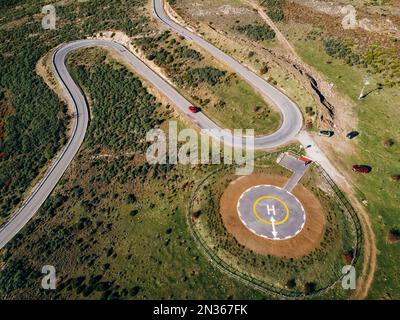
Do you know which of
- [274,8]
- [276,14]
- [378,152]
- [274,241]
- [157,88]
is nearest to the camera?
[274,241]

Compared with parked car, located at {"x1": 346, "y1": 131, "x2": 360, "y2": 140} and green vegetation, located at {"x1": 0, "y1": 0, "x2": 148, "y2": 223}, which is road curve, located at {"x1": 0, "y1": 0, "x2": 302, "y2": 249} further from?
parked car, located at {"x1": 346, "y1": 131, "x2": 360, "y2": 140}

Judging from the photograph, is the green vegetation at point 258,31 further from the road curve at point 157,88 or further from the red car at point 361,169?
the red car at point 361,169

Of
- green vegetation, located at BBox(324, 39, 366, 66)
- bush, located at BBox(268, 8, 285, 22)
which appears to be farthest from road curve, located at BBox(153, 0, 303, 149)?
bush, located at BBox(268, 8, 285, 22)

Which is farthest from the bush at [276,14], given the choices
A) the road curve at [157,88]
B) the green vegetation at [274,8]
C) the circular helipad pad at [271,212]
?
the circular helipad pad at [271,212]

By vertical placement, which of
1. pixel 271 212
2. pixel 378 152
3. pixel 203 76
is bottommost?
pixel 378 152

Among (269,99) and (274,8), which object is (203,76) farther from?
(274,8)

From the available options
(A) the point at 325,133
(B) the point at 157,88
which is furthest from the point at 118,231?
(A) the point at 325,133

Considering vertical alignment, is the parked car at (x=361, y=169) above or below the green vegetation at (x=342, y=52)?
below
